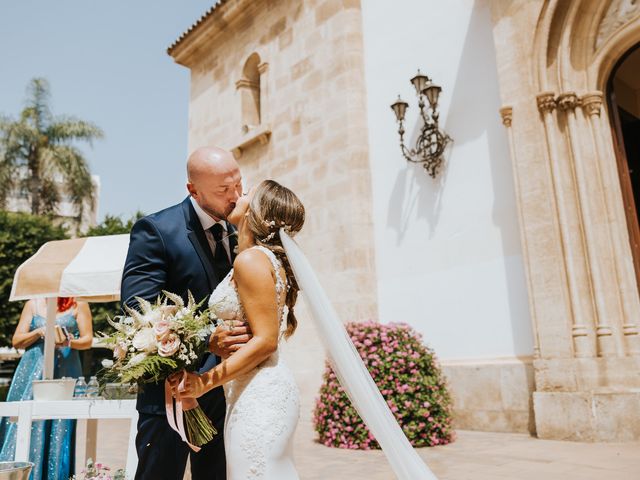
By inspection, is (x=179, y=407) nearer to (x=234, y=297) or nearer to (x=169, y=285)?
(x=234, y=297)

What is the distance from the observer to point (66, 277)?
4.79m

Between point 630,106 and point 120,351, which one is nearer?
point 120,351

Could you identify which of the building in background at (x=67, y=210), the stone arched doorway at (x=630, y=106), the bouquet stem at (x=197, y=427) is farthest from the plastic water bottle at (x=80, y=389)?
the building in background at (x=67, y=210)

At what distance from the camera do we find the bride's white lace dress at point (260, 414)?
2.18m

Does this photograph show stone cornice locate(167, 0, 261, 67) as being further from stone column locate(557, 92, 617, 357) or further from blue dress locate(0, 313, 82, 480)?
blue dress locate(0, 313, 82, 480)

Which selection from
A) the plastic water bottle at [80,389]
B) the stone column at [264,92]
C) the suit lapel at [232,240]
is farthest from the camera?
A: the stone column at [264,92]

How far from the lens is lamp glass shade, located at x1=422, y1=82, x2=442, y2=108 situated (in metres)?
7.59

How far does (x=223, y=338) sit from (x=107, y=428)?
28.9 feet

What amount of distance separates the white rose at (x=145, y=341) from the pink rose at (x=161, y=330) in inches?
0.7

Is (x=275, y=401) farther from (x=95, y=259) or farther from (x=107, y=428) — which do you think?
(x=107, y=428)

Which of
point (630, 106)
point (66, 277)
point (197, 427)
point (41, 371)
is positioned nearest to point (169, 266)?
point (197, 427)

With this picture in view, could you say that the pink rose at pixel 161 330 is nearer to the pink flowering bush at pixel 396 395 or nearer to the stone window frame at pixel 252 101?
the pink flowering bush at pixel 396 395

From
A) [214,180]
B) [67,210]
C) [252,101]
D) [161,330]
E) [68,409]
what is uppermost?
[67,210]

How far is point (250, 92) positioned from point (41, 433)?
886cm
